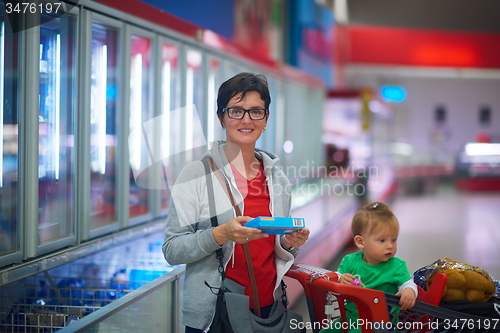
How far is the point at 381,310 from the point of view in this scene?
199 cm

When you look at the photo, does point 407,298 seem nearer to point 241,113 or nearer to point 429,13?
point 241,113

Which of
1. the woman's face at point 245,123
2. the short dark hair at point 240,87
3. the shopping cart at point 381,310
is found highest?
the short dark hair at point 240,87

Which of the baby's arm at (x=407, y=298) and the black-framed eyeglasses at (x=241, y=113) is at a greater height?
the black-framed eyeglasses at (x=241, y=113)

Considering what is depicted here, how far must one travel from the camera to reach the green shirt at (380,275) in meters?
2.24

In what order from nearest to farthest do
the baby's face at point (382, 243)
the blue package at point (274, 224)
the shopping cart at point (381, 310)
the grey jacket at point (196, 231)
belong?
1. the blue package at point (274, 224)
2. the grey jacket at point (196, 231)
3. the shopping cart at point (381, 310)
4. the baby's face at point (382, 243)

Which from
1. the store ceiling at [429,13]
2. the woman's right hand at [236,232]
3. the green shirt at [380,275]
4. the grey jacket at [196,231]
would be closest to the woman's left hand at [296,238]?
the grey jacket at [196,231]

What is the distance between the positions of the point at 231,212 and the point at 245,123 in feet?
1.16

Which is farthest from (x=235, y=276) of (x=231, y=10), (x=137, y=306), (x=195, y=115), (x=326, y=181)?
(x=326, y=181)

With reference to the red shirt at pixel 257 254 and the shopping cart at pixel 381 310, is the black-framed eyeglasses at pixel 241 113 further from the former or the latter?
the shopping cart at pixel 381 310

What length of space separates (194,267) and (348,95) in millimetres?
10794

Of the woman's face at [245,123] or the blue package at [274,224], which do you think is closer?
the blue package at [274,224]

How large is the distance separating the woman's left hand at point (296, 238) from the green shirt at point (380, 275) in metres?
0.39

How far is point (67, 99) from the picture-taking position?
10.1 ft

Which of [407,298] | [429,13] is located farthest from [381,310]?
[429,13]
